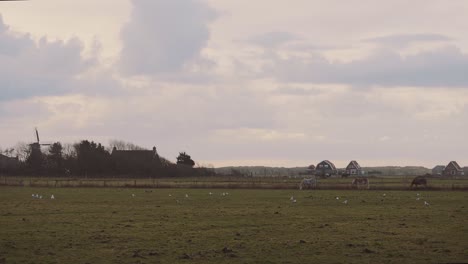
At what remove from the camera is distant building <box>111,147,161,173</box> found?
423 ft

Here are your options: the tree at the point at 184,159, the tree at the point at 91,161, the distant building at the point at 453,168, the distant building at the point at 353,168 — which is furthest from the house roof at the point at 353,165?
the tree at the point at 91,161

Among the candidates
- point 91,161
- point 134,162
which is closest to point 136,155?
point 134,162

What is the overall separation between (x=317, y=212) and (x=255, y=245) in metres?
14.2

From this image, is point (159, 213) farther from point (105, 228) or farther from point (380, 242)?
Answer: point (380, 242)

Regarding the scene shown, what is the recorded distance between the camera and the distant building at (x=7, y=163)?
427 ft

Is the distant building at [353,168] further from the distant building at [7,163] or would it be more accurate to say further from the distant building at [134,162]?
the distant building at [7,163]

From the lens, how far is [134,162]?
131 metres

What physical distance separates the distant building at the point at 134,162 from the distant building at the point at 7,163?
829 inches

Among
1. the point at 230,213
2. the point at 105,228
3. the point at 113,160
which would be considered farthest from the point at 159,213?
the point at 113,160

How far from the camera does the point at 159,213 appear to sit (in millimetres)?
32969

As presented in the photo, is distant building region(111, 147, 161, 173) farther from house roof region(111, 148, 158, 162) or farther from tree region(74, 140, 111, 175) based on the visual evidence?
tree region(74, 140, 111, 175)

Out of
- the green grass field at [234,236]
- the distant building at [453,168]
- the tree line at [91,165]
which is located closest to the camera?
the green grass field at [234,236]

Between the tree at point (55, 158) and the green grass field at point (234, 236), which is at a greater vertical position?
the tree at point (55, 158)

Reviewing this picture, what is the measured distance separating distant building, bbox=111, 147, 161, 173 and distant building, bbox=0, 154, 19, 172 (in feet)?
69.1
